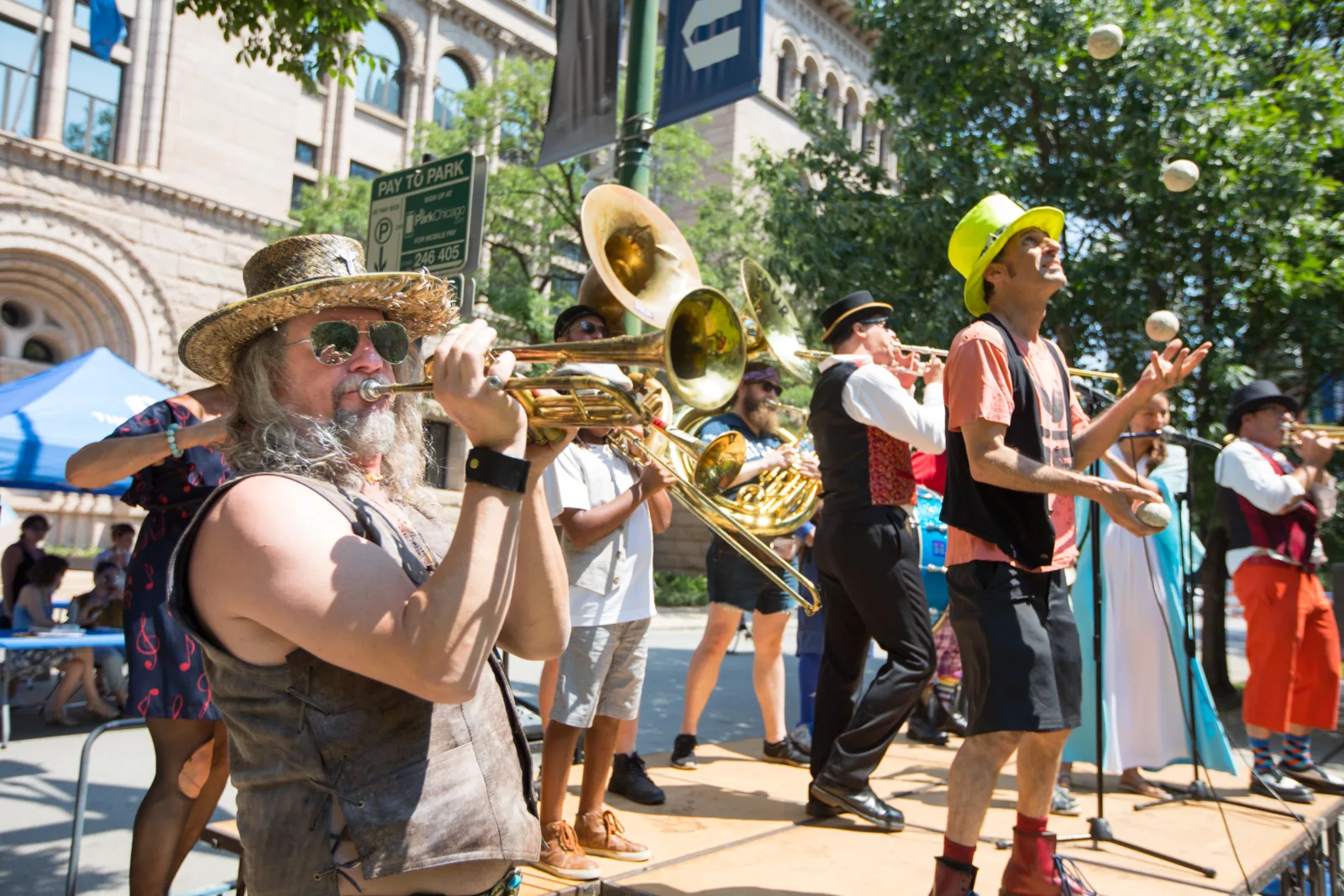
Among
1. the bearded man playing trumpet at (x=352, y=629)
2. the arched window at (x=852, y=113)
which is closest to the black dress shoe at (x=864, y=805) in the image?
the bearded man playing trumpet at (x=352, y=629)

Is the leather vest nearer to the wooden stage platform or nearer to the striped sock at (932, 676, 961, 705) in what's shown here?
the wooden stage platform

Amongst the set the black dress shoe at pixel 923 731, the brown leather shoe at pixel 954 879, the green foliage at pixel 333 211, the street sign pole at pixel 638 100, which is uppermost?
the green foliage at pixel 333 211

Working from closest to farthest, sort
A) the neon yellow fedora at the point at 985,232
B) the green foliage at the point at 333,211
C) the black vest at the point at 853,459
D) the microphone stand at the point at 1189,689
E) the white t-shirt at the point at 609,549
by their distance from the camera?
the neon yellow fedora at the point at 985,232 → the white t-shirt at the point at 609,549 → the black vest at the point at 853,459 → the microphone stand at the point at 1189,689 → the green foliage at the point at 333,211

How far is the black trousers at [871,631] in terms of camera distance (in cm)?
391

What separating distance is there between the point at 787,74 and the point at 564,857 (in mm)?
31014

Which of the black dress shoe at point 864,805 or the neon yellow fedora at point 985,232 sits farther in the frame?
the black dress shoe at point 864,805

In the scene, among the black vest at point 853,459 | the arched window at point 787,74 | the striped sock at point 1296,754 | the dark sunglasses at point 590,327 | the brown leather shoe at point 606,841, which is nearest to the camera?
the brown leather shoe at point 606,841

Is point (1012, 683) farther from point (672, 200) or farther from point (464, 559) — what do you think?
point (672, 200)

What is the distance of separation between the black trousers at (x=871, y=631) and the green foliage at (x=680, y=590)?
14636 millimetres

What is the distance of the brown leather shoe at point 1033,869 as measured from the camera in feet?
9.85

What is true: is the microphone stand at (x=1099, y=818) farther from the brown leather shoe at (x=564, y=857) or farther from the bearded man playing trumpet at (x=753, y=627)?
the brown leather shoe at (x=564, y=857)

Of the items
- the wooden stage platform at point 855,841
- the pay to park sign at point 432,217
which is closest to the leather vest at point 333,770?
the wooden stage platform at point 855,841

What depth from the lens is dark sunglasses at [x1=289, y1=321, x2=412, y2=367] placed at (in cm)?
188

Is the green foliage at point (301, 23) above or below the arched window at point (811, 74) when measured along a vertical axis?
below
